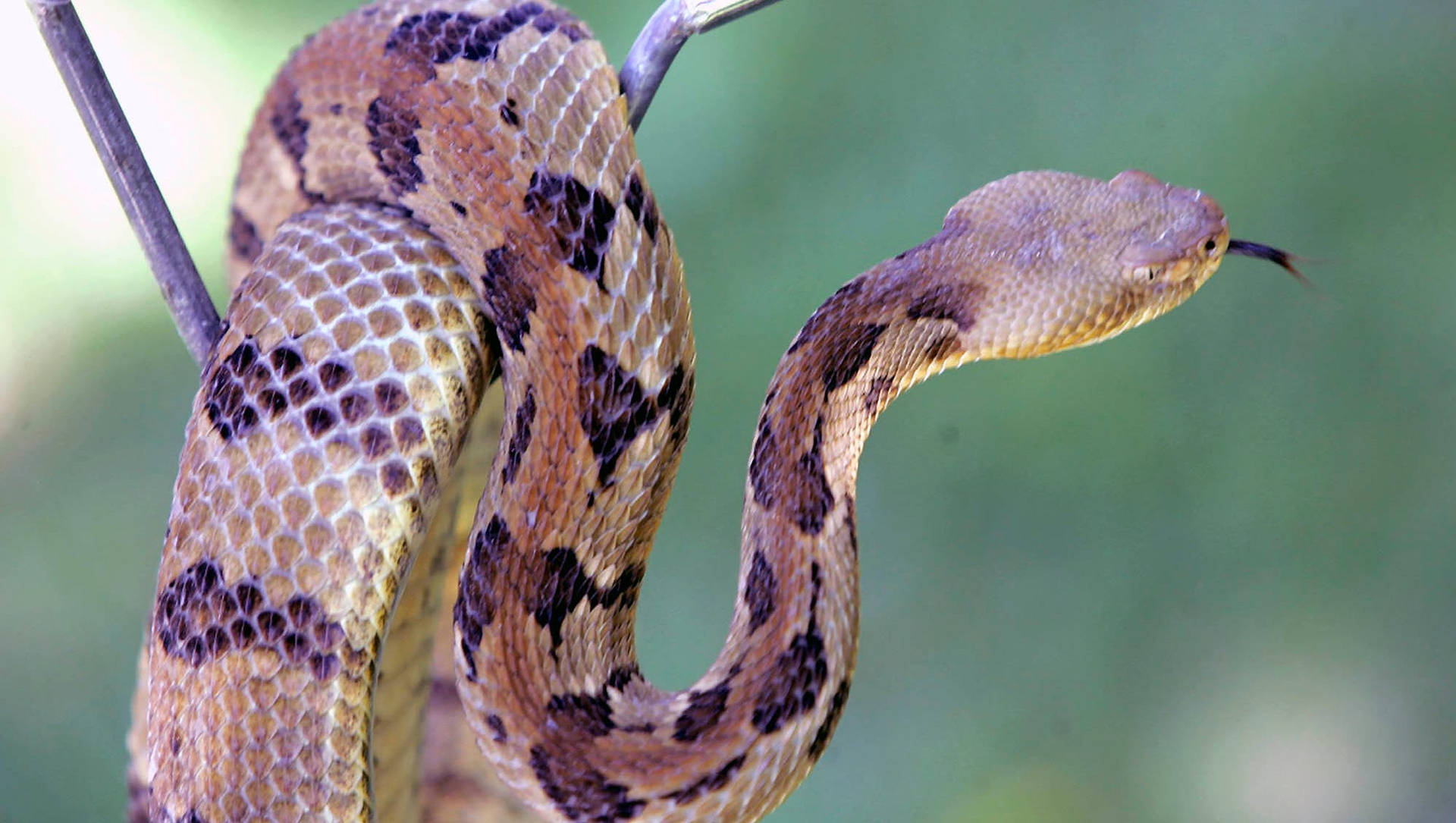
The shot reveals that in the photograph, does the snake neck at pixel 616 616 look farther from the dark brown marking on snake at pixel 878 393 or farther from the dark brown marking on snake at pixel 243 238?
the dark brown marking on snake at pixel 243 238

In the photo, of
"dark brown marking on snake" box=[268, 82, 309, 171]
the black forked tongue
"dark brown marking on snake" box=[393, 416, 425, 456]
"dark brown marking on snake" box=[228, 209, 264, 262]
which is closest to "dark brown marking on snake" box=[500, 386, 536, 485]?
"dark brown marking on snake" box=[393, 416, 425, 456]

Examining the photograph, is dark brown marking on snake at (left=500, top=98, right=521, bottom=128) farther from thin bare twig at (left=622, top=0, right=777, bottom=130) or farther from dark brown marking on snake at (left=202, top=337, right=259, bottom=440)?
dark brown marking on snake at (left=202, top=337, right=259, bottom=440)

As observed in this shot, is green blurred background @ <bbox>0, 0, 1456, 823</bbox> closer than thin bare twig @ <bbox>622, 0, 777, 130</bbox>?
No

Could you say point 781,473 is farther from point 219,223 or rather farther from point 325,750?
point 219,223

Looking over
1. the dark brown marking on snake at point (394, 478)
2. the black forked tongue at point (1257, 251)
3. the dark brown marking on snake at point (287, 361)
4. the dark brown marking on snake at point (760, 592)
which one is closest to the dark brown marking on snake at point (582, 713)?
the dark brown marking on snake at point (760, 592)

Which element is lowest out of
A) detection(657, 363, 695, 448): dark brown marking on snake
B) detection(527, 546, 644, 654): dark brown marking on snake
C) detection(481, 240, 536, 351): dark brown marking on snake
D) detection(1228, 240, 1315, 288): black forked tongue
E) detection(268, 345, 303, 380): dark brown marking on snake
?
detection(527, 546, 644, 654): dark brown marking on snake

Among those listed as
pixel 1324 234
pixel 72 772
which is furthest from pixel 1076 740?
pixel 72 772
